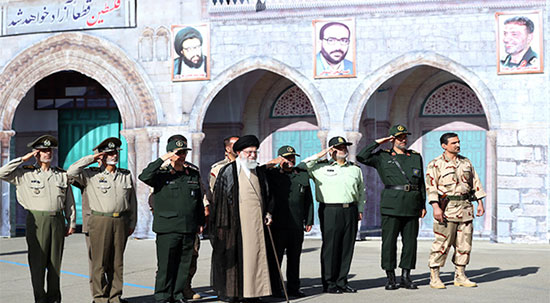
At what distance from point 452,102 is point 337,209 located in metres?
8.58

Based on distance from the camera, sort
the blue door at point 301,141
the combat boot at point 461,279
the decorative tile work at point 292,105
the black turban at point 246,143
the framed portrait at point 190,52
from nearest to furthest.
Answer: the black turban at point 246,143, the combat boot at point 461,279, the framed portrait at point 190,52, the blue door at point 301,141, the decorative tile work at point 292,105

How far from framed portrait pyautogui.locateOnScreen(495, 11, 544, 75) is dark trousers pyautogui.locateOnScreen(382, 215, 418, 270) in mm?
6604

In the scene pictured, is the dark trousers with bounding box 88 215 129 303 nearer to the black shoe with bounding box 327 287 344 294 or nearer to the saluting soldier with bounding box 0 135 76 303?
the saluting soldier with bounding box 0 135 76 303

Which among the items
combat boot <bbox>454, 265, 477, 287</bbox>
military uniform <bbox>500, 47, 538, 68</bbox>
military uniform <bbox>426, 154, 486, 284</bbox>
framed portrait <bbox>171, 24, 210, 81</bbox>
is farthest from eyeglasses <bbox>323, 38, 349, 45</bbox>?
combat boot <bbox>454, 265, 477, 287</bbox>

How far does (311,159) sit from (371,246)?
577 cm

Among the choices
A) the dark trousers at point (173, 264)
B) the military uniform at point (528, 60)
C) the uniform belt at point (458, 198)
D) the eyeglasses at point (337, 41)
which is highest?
the eyeglasses at point (337, 41)

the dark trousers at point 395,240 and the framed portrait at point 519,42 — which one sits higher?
the framed portrait at point 519,42

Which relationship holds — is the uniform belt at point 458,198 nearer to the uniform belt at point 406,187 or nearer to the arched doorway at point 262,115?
the uniform belt at point 406,187

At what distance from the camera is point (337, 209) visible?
26.5ft

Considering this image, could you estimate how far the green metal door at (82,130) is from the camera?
17.7 metres

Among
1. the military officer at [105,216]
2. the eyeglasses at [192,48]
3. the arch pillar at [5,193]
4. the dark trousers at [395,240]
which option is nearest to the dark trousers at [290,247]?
the dark trousers at [395,240]

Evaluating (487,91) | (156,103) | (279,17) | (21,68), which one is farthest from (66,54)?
(487,91)

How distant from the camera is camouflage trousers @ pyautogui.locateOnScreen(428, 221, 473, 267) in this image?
805 centimetres

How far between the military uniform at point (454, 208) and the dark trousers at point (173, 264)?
257cm
